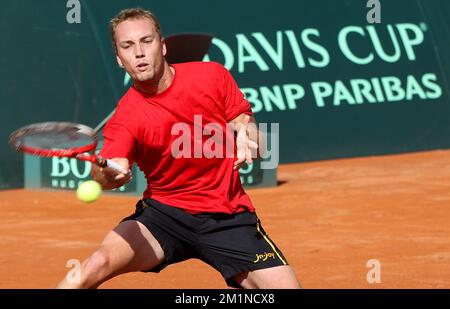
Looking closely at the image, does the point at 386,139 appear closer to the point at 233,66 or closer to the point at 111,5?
the point at 233,66

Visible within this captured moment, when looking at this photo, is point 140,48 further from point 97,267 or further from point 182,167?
point 97,267

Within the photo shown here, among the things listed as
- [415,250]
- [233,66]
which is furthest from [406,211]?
[233,66]

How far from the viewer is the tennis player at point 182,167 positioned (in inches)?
204

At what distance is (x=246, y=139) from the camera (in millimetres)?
5062

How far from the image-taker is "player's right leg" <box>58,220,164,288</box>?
4.86 m

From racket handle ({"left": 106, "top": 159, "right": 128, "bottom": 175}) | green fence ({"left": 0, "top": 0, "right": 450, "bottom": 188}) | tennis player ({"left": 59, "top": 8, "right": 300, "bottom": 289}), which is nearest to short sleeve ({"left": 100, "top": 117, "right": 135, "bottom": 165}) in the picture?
tennis player ({"left": 59, "top": 8, "right": 300, "bottom": 289})

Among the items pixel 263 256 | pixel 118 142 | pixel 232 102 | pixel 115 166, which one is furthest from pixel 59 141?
pixel 263 256

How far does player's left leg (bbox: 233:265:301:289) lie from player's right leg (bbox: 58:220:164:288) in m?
0.44

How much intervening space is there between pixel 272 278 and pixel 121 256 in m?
0.72

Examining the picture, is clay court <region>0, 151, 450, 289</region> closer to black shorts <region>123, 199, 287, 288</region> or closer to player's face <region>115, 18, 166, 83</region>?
black shorts <region>123, 199, 287, 288</region>

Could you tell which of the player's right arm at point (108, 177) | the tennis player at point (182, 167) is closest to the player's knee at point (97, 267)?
the tennis player at point (182, 167)

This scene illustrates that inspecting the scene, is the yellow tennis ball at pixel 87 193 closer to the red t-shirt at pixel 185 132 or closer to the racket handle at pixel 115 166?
the racket handle at pixel 115 166

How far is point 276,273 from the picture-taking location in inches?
204
